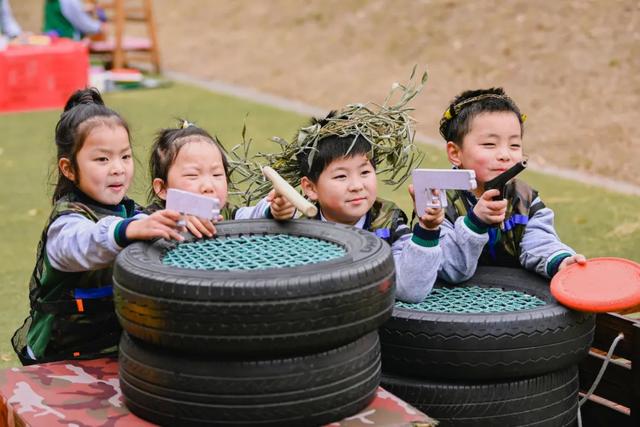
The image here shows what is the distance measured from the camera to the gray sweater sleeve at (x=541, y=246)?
13.2ft

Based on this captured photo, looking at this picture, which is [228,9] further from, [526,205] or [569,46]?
[526,205]

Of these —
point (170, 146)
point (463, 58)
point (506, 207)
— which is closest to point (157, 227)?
point (170, 146)

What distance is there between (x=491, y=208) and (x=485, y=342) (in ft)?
1.68

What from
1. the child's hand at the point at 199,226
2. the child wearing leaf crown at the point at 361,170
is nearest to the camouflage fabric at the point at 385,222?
the child wearing leaf crown at the point at 361,170

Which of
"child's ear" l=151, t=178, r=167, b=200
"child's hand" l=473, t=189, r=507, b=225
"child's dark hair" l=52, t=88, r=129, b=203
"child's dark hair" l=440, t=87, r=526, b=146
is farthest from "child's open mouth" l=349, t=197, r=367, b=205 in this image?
"child's dark hair" l=52, t=88, r=129, b=203

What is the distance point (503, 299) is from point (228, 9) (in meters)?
15.5

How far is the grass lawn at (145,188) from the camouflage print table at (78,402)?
984mm

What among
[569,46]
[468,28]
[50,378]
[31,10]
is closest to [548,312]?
[50,378]

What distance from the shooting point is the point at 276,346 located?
9.46 ft

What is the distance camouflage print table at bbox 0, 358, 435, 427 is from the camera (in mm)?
3098

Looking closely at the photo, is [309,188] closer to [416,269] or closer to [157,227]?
[416,269]

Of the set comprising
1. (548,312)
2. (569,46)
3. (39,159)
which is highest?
(569,46)

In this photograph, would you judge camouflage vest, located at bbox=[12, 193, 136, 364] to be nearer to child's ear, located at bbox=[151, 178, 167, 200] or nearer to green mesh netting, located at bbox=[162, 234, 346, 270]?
child's ear, located at bbox=[151, 178, 167, 200]

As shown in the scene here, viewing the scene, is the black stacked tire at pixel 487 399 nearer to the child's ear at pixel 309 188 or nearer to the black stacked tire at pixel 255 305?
the black stacked tire at pixel 255 305
